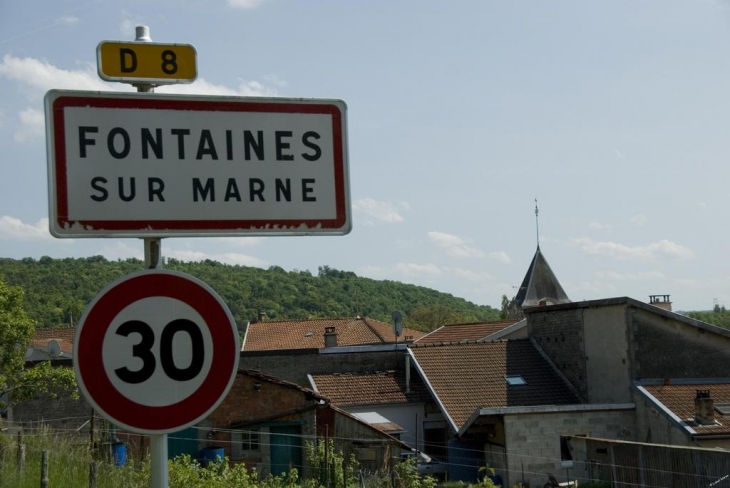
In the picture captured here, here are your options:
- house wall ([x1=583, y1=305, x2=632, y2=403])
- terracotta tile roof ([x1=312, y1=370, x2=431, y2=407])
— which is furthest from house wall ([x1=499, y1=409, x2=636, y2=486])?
terracotta tile roof ([x1=312, y1=370, x2=431, y2=407])

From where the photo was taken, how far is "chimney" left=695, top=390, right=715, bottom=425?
24031mm

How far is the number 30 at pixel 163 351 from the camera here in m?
2.76

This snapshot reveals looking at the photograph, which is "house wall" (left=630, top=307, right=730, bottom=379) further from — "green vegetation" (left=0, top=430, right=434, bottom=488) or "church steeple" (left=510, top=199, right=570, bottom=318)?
"church steeple" (left=510, top=199, right=570, bottom=318)

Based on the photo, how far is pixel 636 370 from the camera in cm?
2864

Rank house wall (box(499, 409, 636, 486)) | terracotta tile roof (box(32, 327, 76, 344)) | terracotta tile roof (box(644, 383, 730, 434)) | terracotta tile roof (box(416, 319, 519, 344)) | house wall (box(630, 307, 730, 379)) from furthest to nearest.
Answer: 1. terracotta tile roof (box(32, 327, 76, 344))
2. terracotta tile roof (box(416, 319, 519, 344))
3. house wall (box(630, 307, 730, 379))
4. house wall (box(499, 409, 636, 486))
5. terracotta tile roof (box(644, 383, 730, 434))

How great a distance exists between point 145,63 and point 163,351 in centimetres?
95

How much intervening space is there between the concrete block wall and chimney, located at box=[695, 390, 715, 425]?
6.88 meters

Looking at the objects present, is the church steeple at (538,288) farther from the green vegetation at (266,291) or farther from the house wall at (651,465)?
the house wall at (651,465)

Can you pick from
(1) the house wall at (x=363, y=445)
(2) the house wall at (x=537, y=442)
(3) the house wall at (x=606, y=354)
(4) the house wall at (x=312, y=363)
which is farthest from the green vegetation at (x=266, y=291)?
(2) the house wall at (x=537, y=442)

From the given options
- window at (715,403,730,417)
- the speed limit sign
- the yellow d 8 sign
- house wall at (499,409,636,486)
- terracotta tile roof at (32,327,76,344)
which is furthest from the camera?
terracotta tile roof at (32,327,76,344)

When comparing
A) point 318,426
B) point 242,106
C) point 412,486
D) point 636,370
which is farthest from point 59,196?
point 636,370

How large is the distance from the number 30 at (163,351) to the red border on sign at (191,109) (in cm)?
34

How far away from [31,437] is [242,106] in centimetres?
721

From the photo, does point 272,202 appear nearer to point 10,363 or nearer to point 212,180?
point 212,180
